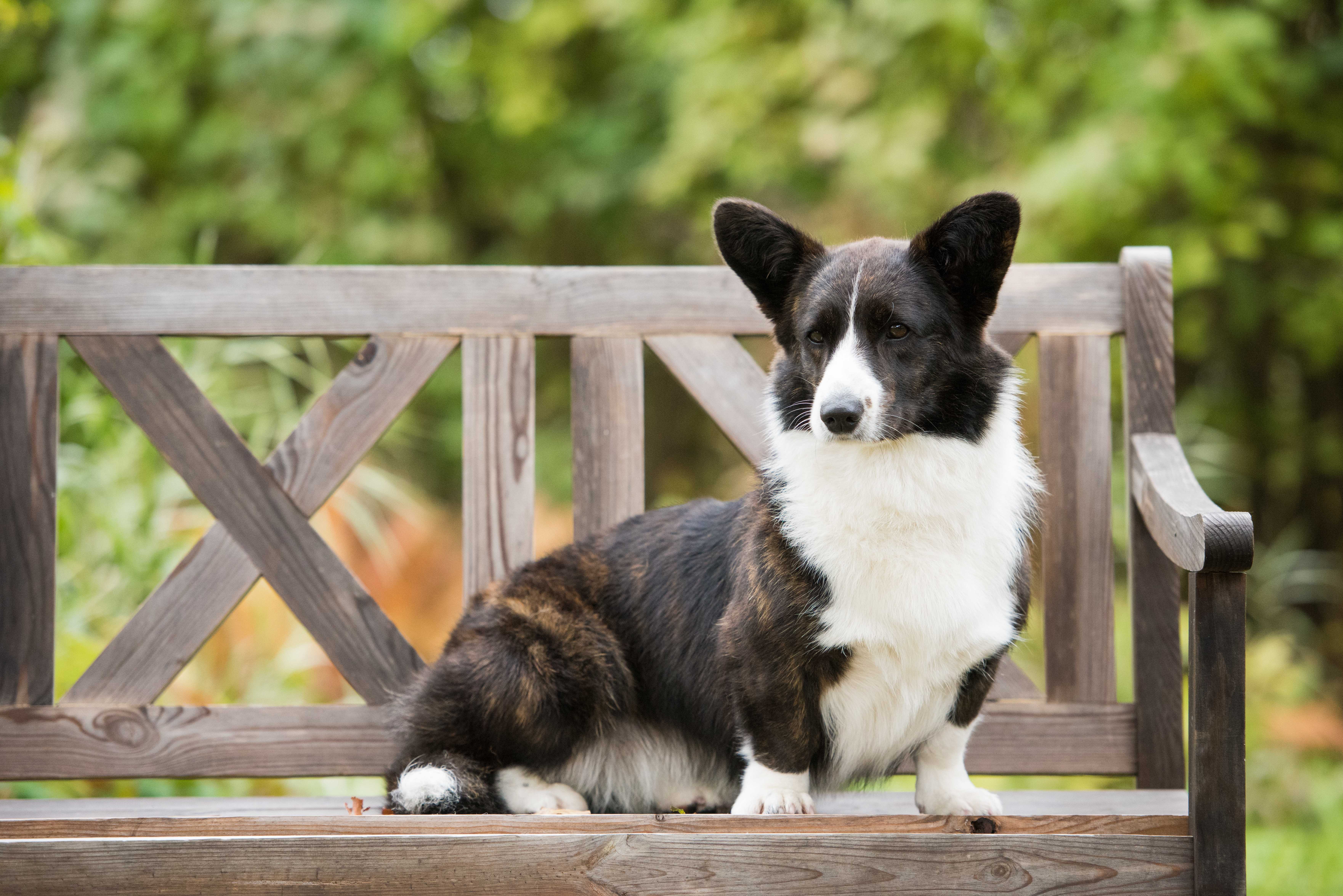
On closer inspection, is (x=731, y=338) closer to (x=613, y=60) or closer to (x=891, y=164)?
(x=891, y=164)

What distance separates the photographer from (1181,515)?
2.11 meters

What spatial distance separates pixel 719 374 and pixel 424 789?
1.24m

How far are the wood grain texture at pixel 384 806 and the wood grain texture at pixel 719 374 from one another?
0.87 m

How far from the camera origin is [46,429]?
2756 millimetres

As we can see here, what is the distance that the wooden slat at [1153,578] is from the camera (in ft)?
8.95

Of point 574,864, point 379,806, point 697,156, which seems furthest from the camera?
point 697,156

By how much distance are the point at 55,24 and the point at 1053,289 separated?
5.97 m

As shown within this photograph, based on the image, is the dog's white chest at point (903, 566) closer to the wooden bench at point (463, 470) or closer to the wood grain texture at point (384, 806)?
the wood grain texture at point (384, 806)

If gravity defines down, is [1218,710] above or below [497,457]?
below

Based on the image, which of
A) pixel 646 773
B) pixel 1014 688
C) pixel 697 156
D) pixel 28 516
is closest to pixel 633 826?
pixel 646 773

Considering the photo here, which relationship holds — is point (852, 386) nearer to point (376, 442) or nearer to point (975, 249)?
point (975, 249)

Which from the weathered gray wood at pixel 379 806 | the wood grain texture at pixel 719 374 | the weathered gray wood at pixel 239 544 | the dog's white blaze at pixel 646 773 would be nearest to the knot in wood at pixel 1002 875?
the weathered gray wood at pixel 379 806

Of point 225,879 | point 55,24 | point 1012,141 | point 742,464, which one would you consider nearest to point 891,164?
point 1012,141

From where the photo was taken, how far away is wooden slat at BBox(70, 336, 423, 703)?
2783 mm
